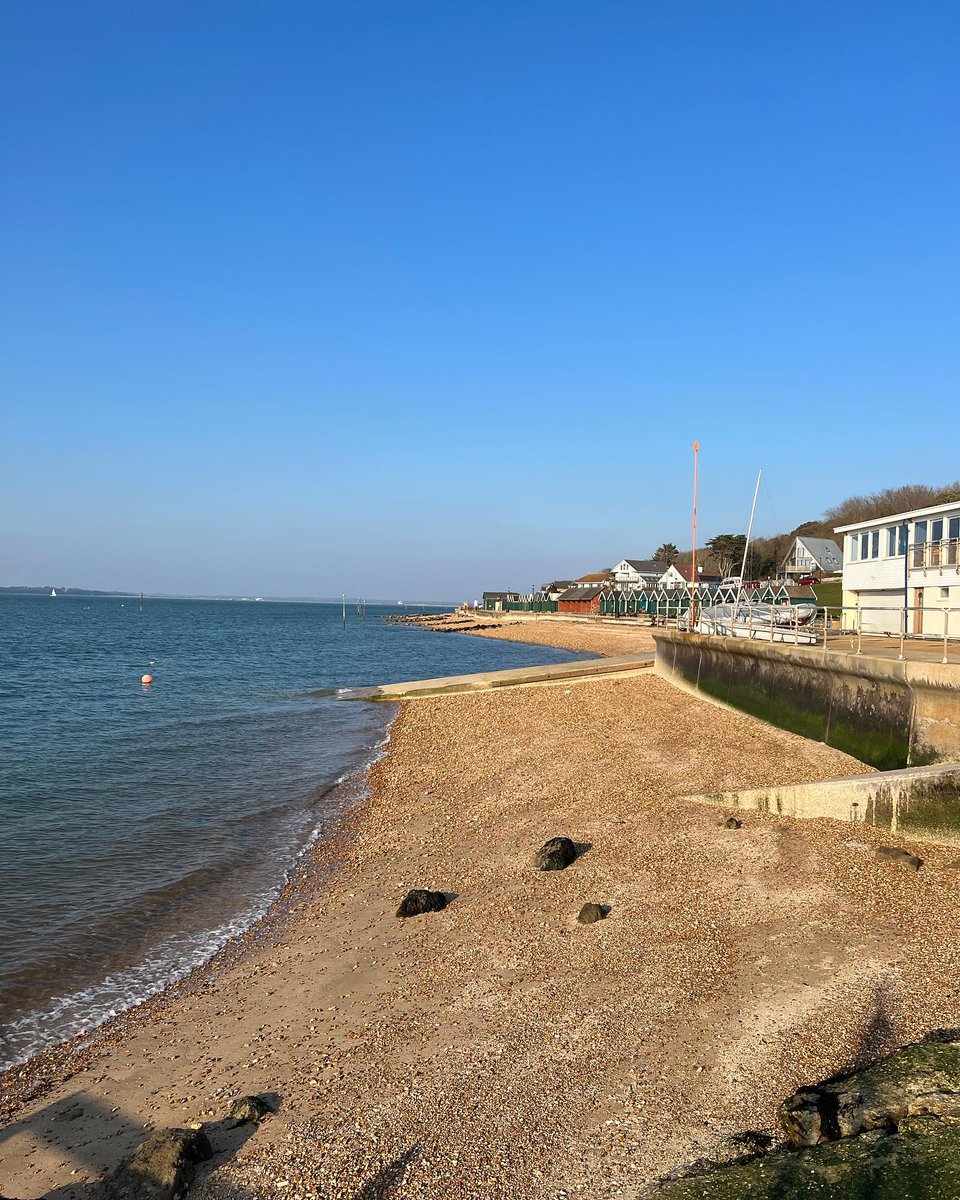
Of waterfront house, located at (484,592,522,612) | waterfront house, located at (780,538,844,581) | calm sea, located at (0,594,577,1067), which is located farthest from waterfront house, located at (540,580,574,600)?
calm sea, located at (0,594,577,1067)

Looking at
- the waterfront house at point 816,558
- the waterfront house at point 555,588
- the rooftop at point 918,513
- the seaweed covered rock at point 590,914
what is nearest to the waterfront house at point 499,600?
the waterfront house at point 555,588

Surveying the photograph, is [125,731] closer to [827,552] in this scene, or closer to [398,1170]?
[398,1170]

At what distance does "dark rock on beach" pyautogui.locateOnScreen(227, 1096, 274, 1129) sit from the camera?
6.98 m

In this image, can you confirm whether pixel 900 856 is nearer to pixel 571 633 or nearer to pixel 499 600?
pixel 571 633

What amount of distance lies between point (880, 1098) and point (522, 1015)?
3455 mm

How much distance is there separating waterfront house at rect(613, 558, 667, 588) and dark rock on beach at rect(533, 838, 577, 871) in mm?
118922

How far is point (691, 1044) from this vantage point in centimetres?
748

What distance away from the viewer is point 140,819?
1727 centimetres

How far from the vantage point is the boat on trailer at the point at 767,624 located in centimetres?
2306

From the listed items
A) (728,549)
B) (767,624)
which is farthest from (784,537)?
(767,624)

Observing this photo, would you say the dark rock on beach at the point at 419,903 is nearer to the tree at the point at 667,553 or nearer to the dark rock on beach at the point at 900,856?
the dark rock on beach at the point at 900,856

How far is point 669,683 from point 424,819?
16.0m

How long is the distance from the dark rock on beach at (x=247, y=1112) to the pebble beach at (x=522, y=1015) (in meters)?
0.14

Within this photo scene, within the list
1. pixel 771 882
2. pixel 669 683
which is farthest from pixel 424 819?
pixel 669 683
